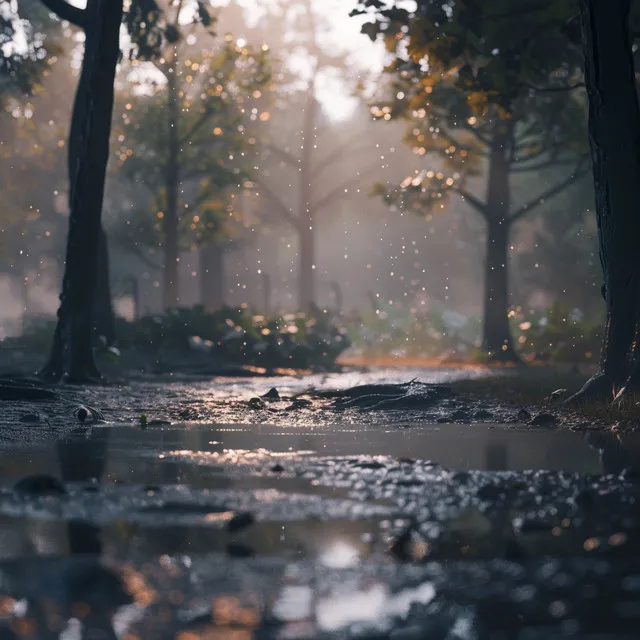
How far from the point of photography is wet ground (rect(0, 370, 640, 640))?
3471 millimetres

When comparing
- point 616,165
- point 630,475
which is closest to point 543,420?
point 616,165

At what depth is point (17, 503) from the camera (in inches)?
217

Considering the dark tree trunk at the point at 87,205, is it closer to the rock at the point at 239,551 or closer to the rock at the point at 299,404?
the rock at the point at 299,404

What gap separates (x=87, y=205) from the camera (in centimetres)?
1600

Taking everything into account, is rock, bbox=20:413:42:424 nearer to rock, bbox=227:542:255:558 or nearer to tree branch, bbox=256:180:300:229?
rock, bbox=227:542:255:558

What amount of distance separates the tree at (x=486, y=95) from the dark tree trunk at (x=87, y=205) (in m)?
3.70

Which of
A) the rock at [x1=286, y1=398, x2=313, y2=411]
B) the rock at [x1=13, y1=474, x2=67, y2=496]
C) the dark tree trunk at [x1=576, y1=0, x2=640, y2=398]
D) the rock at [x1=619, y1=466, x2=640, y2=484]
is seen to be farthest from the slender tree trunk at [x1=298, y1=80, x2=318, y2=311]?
the rock at [x1=13, y1=474, x2=67, y2=496]

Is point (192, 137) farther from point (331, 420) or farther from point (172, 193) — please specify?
point (331, 420)

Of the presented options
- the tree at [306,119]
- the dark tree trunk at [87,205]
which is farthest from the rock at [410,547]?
the tree at [306,119]

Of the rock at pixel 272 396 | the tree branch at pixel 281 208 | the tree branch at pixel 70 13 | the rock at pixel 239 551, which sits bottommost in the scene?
the rock at pixel 239 551

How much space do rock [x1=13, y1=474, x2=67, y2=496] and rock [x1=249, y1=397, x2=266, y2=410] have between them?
261 inches

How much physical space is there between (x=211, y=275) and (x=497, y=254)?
16615 millimetres

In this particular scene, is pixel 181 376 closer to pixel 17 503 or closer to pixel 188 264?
pixel 17 503

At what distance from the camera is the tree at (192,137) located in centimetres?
3362
